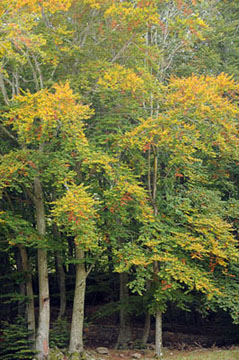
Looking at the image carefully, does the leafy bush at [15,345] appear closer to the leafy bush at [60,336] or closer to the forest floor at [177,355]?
the leafy bush at [60,336]

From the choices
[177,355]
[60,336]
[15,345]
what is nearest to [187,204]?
[177,355]

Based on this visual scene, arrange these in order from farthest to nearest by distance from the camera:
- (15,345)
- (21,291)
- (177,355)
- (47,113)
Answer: (21,291)
(177,355)
(15,345)
(47,113)

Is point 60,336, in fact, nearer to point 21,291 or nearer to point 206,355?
point 21,291

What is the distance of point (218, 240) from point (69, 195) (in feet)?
14.6

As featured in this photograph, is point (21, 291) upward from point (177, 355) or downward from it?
upward

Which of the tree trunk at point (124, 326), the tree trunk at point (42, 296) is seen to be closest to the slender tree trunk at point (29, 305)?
the tree trunk at point (42, 296)

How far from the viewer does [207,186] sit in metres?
A: 14.1

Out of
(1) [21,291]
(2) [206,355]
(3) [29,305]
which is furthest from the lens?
(1) [21,291]

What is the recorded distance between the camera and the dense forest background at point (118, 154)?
1048 centimetres

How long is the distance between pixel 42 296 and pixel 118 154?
4.66 m

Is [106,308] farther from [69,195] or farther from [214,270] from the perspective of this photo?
[69,195]

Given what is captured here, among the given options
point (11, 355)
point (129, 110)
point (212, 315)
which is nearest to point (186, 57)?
point (129, 110)

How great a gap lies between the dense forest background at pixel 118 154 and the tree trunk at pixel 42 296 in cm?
3

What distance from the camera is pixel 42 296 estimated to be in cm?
1234
